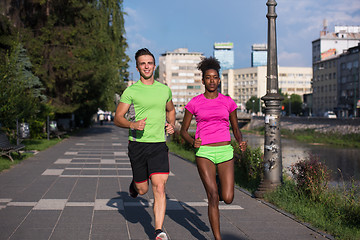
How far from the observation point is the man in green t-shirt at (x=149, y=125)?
17.8 ft

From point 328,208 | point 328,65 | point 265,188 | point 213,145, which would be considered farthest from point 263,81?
point 213,145

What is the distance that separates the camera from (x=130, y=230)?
617cm

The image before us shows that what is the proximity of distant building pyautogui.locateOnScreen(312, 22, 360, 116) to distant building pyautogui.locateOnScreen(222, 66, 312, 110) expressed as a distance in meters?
23.4

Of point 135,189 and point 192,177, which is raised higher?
point 135,189

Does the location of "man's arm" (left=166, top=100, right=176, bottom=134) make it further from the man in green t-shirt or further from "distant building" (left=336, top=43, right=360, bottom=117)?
"distant building" (left=336, top=43, right=360, bottom=117)

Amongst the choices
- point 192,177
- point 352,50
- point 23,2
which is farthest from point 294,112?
point 192,177

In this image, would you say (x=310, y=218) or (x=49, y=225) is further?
(x=310, y=218)

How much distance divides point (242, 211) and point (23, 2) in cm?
2477

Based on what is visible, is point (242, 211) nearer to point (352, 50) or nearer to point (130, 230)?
point (130, 230)

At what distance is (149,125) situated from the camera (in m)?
5.43

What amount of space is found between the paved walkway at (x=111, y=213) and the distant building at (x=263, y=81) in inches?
6073

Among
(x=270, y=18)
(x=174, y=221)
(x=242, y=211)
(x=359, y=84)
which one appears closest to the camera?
(x=174, y=221)

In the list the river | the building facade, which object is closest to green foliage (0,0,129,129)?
the river

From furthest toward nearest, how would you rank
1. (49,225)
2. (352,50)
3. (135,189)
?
(352,50) < (49,225) < (135,189)
